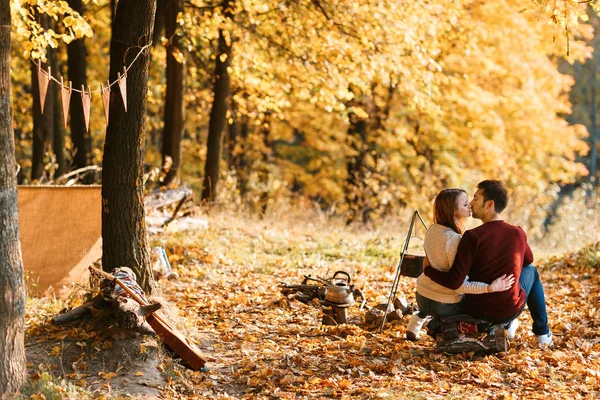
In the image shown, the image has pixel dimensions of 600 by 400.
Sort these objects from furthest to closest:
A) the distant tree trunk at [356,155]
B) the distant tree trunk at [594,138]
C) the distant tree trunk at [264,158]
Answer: the distant tree trunk at [594,138] → the distant tree trunk at [264,158] → the distant tree trunk at [356,155]

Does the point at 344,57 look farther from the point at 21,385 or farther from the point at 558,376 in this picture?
the point at 21,385

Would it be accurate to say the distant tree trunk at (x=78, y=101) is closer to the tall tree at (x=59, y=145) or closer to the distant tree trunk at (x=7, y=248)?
the tall tree at (x=59, y=145)

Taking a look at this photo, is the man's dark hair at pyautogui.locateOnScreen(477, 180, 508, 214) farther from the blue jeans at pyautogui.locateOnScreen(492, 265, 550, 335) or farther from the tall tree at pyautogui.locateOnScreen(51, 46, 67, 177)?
the tall tree at pyautogui.locateOnScreen(51, 46, 67, 177)

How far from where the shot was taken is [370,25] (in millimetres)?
11195

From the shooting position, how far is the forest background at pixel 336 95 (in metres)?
11.2

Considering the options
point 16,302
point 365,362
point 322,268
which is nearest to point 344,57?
point 322,268

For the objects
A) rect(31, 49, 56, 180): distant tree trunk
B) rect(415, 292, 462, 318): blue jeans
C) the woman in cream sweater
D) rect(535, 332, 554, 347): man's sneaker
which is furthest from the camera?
rect(31, 49, 56, 180): distant tree trunk

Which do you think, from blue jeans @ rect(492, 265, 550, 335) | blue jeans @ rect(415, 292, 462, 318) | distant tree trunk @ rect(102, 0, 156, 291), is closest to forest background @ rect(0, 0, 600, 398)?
distant tree trunk @ rect(102, 0, 156, 291)

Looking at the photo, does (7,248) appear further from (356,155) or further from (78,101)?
(356,155)

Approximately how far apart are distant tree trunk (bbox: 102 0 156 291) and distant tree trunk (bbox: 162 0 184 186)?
6.13 meters

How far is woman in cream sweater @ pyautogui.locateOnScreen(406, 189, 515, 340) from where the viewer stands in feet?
18.9

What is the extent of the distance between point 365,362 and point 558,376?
1.53 meters

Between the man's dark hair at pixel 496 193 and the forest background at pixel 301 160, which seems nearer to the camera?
the forest background at pixel 301 160

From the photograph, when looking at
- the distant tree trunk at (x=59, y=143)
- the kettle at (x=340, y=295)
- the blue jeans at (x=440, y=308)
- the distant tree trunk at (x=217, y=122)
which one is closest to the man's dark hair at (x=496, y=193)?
the blue jeans at (x=440, y=308)
